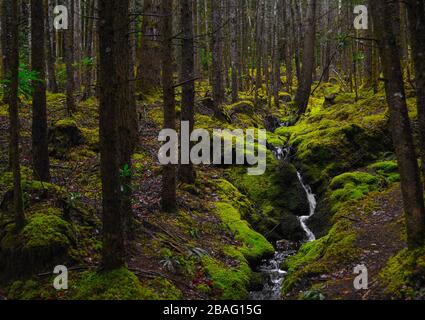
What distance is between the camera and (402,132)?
651 centimetres

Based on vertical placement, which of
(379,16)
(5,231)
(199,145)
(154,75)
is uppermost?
(154,75)

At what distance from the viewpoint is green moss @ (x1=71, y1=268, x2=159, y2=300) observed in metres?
6.36

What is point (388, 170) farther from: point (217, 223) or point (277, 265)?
point (217, 223)

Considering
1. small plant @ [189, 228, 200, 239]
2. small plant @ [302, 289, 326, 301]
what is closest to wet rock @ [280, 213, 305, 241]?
small plant @ [189, 228, 200, 239]

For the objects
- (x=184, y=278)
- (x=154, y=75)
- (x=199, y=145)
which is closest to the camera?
(x=184, y=278)

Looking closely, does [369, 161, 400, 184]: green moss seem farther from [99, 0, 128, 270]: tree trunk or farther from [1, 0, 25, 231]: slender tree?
[1, 0, 25, 231]: slender tree

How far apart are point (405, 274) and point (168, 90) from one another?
251 inches

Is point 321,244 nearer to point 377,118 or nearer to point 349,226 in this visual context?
point 349,226

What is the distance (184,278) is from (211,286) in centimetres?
57

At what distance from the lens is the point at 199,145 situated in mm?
14805

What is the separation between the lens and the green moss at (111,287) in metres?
6.36

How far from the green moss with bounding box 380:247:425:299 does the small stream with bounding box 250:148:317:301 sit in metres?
2.47
